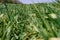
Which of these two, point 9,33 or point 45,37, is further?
point 9,33

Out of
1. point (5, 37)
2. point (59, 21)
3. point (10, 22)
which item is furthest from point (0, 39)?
point (59, 21)

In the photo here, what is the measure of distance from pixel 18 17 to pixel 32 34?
0.28 m

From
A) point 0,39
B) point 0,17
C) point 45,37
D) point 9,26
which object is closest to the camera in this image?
point 45,37

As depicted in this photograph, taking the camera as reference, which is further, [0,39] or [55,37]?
[0,39]

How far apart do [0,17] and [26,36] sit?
0.33 metres

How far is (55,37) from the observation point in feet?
1.15

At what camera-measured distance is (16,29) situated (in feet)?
2.66

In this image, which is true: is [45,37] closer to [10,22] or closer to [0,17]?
[10,22]

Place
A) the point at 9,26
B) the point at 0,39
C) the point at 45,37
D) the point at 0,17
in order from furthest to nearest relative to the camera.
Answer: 1. the point at 0,17
2. the point at 9,26
3. the point at 0,39
4. the point at 45,37

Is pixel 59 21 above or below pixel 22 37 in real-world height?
above

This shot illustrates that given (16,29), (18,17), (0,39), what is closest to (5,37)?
(0,39)

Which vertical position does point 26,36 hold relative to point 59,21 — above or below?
below

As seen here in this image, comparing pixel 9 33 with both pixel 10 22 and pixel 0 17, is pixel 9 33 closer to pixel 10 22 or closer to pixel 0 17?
pixel 10 22

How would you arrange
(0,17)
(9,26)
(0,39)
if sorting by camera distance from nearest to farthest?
(0,39) → (9,26) → (0,17)
